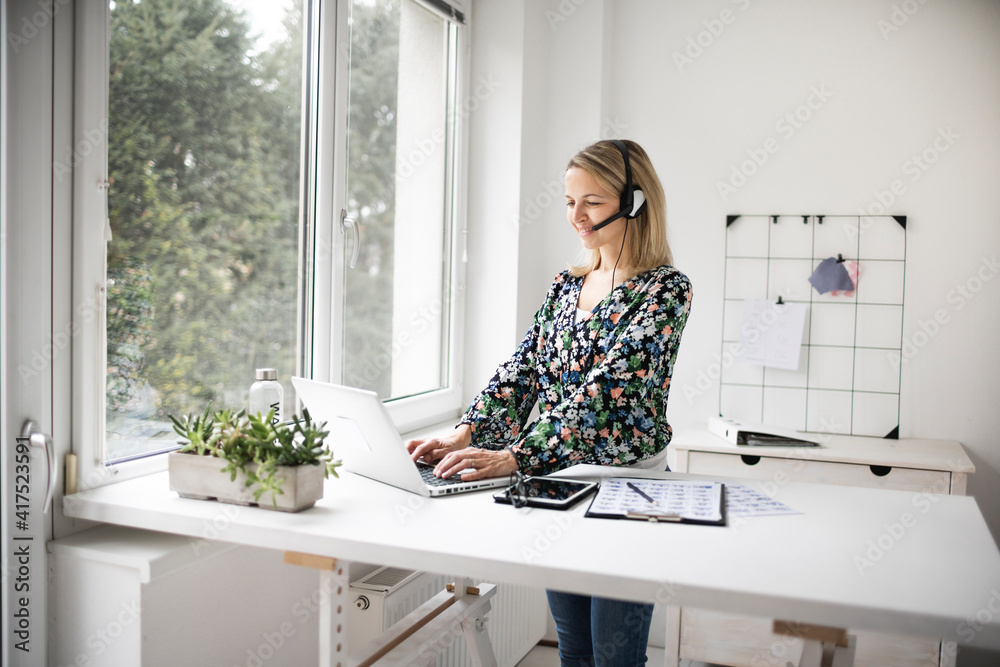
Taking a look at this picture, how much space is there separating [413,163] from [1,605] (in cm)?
160

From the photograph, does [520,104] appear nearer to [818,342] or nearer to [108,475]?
[818,342]

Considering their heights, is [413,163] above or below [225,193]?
above

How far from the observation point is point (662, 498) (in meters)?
1.32

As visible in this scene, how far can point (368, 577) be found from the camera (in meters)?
1.90

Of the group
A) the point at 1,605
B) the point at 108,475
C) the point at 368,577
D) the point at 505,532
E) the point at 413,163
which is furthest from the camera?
the point at 413,163

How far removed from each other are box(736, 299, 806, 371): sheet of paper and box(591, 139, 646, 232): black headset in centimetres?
113

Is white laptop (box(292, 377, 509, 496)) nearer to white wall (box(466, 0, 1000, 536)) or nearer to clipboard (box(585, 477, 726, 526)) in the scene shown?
clipboard (box(585, 477, 726, 526))

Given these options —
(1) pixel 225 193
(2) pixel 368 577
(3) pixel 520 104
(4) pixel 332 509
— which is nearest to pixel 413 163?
(3) pixel 520 104

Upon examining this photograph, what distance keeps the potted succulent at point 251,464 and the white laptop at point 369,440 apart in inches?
2.8

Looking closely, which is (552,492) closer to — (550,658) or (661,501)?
(661,501)

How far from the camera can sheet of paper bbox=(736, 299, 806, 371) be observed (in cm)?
262

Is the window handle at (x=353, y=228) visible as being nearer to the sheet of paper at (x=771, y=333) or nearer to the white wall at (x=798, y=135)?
the white wall at (x=798, y=135)

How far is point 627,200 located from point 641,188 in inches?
2.0

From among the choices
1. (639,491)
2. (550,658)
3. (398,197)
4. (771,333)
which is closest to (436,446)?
(639,491)
